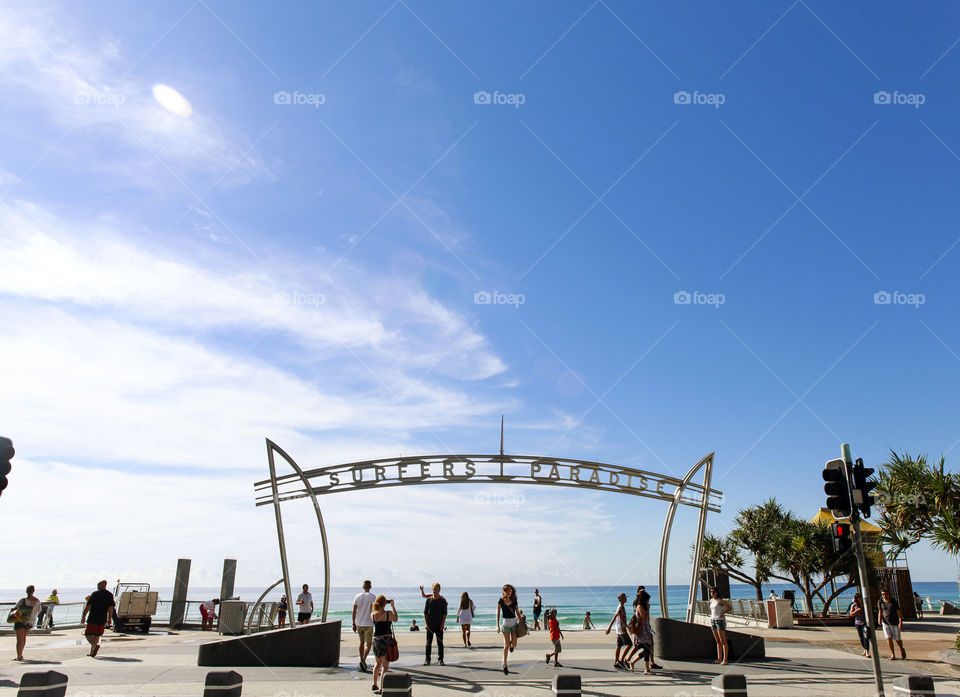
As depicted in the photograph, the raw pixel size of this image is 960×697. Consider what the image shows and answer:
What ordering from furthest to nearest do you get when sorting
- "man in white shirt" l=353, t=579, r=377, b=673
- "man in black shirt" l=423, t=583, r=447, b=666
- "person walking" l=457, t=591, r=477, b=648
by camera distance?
"person walking" l=457, t=591, r=477, b=648
"man in black shirt" l=423, t=583, r=447, b=666
"man in white shirt" l=353, t=579, r=377, b=673

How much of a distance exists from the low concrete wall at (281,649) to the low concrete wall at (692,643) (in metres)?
6.54

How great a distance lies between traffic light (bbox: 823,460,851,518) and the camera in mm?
9844

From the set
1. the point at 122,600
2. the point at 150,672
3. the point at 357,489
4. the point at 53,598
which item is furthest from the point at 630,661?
the point at 53,598

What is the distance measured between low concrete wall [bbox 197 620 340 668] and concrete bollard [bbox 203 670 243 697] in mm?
4692

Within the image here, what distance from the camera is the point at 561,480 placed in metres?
13.4

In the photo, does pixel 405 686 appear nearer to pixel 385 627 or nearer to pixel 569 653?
pixel 385 627

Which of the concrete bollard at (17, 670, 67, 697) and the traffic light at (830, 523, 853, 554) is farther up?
the traffic light at (830, 523, 853, 554)

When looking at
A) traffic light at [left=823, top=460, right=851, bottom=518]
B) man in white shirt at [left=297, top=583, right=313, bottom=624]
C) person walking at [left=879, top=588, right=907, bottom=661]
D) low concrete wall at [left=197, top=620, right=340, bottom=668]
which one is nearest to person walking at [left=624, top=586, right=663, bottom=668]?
traffic light at [left=823, top=460, right=851, bottom=518]

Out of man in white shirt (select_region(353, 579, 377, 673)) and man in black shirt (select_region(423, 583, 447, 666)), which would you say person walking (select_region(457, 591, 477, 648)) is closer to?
man in black shirt (select_region(423, 583, 447, 666))

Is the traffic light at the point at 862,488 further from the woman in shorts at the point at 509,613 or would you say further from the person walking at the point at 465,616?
the person walking at the point at 465,616

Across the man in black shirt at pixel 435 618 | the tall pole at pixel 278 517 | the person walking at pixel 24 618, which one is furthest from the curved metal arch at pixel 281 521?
the person walking at pixel 24 618

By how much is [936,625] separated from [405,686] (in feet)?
85.6

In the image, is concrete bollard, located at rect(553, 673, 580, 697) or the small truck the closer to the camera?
concrete bollard, located at rect(553, 673, 580, 697)

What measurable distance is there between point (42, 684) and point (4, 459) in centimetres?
257
